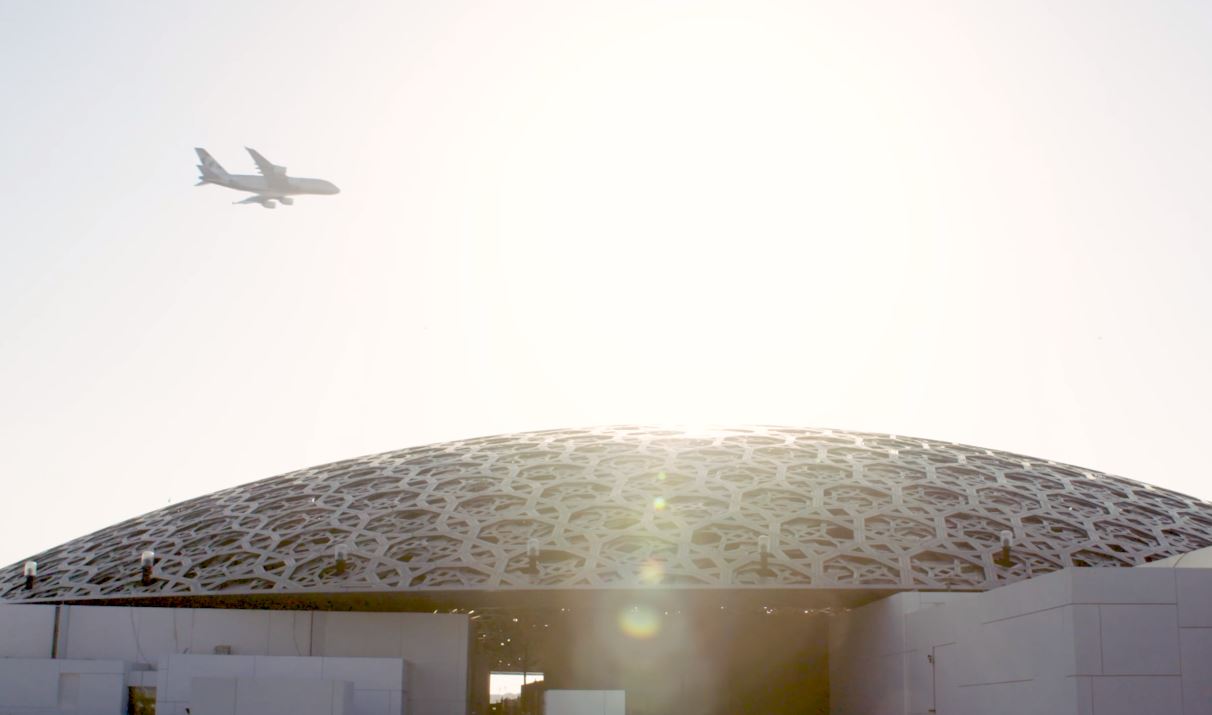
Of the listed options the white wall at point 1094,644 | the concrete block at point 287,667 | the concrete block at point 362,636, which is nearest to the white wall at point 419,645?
the concrete block at point 362,636

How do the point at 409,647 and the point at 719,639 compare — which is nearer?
the point at 409,647

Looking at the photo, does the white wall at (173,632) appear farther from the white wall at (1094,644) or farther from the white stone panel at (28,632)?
the white wall at (1094,644)

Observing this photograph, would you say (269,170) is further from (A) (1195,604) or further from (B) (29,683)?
(A) (1195,604)

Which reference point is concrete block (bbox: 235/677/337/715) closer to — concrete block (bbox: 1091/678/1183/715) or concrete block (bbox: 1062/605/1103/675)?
concrete block (bbox: 1062/605/1103/675)

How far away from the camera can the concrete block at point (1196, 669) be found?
1917 centimetres

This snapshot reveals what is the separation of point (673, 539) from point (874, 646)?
4895 millimetres

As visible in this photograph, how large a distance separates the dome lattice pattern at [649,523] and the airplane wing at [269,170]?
1235 cm

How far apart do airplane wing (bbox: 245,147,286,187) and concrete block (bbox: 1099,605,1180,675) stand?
1342 inches

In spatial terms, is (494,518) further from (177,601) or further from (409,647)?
(177,601)

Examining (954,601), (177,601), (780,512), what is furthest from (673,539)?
(177,601)

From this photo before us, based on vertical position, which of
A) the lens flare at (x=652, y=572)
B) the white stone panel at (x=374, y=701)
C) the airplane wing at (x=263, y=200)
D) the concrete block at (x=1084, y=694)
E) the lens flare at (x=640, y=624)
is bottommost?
the white stone panel at (x=374, y=701)

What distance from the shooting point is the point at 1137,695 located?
63.0 feet

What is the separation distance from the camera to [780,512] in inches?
1241

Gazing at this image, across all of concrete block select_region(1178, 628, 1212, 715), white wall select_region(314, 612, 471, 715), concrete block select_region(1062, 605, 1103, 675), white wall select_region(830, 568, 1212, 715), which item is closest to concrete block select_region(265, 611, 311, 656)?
white wall select_region(314, 612, 471, 715)
